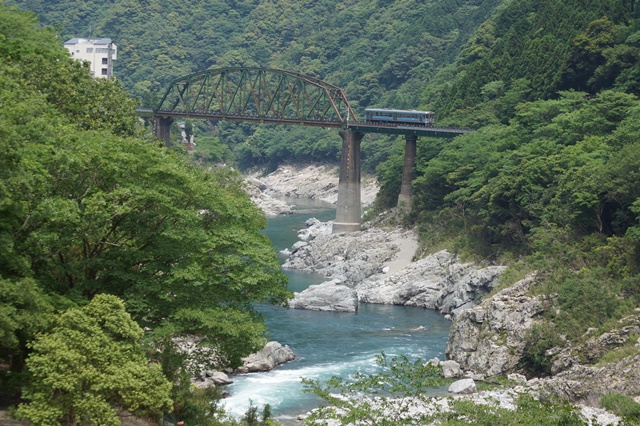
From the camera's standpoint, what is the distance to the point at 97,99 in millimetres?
47031

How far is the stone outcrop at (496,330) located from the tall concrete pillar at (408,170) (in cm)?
3298

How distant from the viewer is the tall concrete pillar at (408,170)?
3273 inches

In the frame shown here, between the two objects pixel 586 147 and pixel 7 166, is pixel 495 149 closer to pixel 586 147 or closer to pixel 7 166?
pixel 586 147

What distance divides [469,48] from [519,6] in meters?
10.0

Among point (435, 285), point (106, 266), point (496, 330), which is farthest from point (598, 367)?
point (435, 285)

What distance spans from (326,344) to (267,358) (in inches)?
235

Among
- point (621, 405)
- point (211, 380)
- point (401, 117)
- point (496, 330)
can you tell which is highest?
point (401, 117)

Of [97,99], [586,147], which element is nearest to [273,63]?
[586,147]

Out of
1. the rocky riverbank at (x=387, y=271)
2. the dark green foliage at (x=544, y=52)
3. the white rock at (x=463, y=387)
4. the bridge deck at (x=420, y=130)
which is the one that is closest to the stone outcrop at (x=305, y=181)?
the dark green foliage at (x=544, y=52)

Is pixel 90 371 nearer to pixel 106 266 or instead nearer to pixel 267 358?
pixel 106 266

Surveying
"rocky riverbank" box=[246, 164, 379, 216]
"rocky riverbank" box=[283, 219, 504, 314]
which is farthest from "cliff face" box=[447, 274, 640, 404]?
"rocky riverbank" box=[246, 164, 379, 216]

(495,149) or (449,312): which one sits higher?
(495,149)

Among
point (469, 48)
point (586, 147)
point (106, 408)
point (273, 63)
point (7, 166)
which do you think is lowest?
point (106, 408)

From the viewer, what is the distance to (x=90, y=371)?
26641mm
